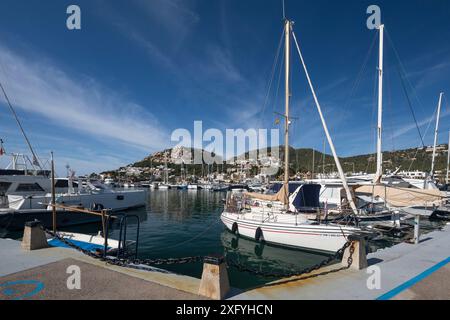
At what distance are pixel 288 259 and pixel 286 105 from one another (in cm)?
1011

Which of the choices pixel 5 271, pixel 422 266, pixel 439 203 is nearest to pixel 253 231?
pixel 422 266

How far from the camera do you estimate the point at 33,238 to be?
25.3 feet

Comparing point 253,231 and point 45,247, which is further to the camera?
point 253,231

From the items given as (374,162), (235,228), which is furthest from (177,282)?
(374,162)

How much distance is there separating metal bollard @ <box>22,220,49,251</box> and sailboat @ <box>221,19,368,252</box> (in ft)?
36.4

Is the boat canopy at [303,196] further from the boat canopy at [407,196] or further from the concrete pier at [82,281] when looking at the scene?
the concrete pier at [82,281]

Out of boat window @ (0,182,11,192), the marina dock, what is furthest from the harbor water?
boat window @ (0,182,11,192)

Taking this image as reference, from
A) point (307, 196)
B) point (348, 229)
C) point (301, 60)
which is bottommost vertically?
point (348, 229)

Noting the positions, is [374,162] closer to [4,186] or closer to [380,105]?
[380,105]

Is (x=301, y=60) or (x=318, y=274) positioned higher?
(x=301, y=60)

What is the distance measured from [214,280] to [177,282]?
114 cm

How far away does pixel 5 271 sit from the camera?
5.88 meters

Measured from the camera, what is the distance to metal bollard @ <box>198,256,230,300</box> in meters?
4.56
